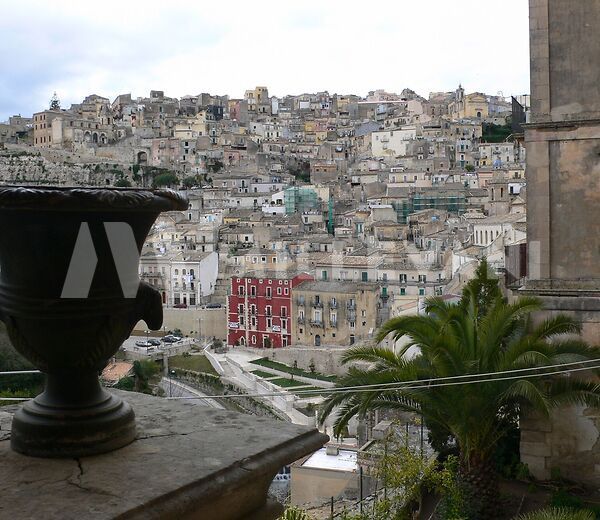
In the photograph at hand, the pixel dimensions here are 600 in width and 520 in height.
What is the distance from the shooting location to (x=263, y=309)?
39.0 m

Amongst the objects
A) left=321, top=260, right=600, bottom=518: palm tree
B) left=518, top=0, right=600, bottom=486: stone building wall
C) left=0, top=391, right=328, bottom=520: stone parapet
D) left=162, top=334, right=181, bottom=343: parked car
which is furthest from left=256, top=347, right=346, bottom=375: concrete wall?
left=0, top=391, right=328, bottom=520: stone parapet

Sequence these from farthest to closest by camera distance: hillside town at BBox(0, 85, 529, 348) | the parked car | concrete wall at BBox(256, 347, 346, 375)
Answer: the parked car → hillside town at BBox(0, 85, 529, 348) → concrete wall at BBox(256, 347, 346, 375)

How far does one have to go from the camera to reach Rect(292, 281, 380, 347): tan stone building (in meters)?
36.0

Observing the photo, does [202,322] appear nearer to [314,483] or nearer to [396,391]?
[314,483]

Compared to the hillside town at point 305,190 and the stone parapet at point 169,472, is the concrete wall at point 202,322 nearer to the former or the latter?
the hillside town at point 305,190

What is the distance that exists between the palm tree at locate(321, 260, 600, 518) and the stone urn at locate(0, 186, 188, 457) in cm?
461

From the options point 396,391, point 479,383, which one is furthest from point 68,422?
point 479,383

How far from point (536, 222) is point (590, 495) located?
8.01 ft

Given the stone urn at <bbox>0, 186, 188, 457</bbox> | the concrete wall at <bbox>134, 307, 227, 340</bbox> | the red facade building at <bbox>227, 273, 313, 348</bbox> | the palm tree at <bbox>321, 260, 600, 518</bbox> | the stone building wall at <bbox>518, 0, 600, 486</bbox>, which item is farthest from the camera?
the concrete wall at <bbox>134, 307, 227, 340</bbox>

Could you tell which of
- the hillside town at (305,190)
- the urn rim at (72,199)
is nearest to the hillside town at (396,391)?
the urn rim at (72,199)

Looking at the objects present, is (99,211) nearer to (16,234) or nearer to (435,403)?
(16,234)

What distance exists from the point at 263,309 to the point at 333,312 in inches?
154

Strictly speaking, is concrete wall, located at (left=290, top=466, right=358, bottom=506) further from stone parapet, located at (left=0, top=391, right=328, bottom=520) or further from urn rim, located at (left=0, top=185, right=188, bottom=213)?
urn rim, located at (left=0, top=185, right=188, bottom=213)

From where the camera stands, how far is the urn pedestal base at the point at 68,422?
1.90m
